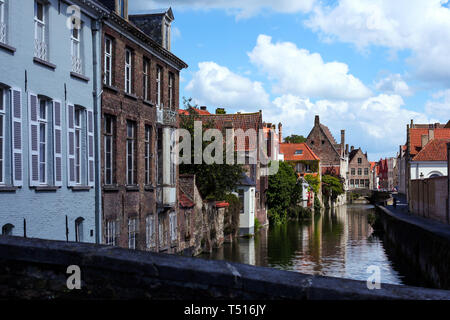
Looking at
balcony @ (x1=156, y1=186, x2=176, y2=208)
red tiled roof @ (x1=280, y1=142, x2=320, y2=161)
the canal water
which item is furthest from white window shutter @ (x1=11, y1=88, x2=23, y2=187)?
red tiled roof @ (x1=280, y1=142, x2=320, y2=161)

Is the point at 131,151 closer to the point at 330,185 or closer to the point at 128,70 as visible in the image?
the point at 128,70

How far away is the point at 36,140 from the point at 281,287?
33.7ft

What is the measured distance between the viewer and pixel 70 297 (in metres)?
4.91

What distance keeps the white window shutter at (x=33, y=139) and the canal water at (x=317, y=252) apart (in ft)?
43.3

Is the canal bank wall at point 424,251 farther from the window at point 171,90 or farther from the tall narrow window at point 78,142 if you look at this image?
the window at point 171,90

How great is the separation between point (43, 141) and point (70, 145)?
1271mm

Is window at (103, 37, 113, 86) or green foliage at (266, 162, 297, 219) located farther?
green foliage at (266, 162, 297, 219)

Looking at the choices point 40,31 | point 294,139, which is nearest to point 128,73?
point 40,31

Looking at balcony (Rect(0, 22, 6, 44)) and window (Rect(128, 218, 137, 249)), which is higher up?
balcony (Rect(0, 22, 6, 44))

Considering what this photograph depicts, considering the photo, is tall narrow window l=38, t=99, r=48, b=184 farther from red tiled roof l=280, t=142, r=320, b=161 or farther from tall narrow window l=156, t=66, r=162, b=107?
red tiled roof l=280, t=142, r=320, b=161

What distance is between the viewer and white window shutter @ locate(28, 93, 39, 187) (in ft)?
43.4

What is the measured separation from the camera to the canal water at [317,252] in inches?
1024

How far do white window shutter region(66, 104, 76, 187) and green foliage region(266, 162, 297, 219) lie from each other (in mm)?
36904

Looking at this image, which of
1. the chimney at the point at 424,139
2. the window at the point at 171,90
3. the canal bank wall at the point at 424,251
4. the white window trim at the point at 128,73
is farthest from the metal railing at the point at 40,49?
the chimney at the point at 424,139
